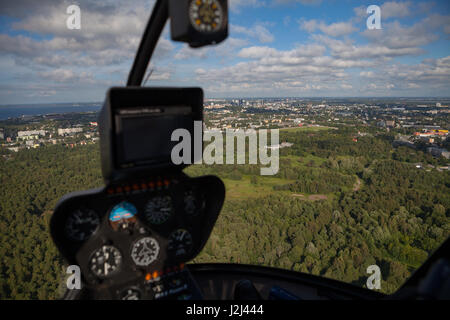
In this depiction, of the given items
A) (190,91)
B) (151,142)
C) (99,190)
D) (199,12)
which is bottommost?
(99,190)

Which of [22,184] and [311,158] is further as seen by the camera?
[311,158]

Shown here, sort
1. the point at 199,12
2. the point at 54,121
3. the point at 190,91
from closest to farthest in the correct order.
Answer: the point at 199,12
the point at 190,91
the point at 54,121

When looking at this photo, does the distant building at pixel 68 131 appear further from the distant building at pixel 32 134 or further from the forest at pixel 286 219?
the distant building at pixel 32 134

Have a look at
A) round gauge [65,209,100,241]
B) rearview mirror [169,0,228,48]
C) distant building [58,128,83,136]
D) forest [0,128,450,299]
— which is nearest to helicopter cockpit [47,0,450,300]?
round gauge [65,209,100,241]

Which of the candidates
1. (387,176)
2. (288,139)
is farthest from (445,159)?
(288,139)

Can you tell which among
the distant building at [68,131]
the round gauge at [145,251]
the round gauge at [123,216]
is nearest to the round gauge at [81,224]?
the round gauge at [123,216]
